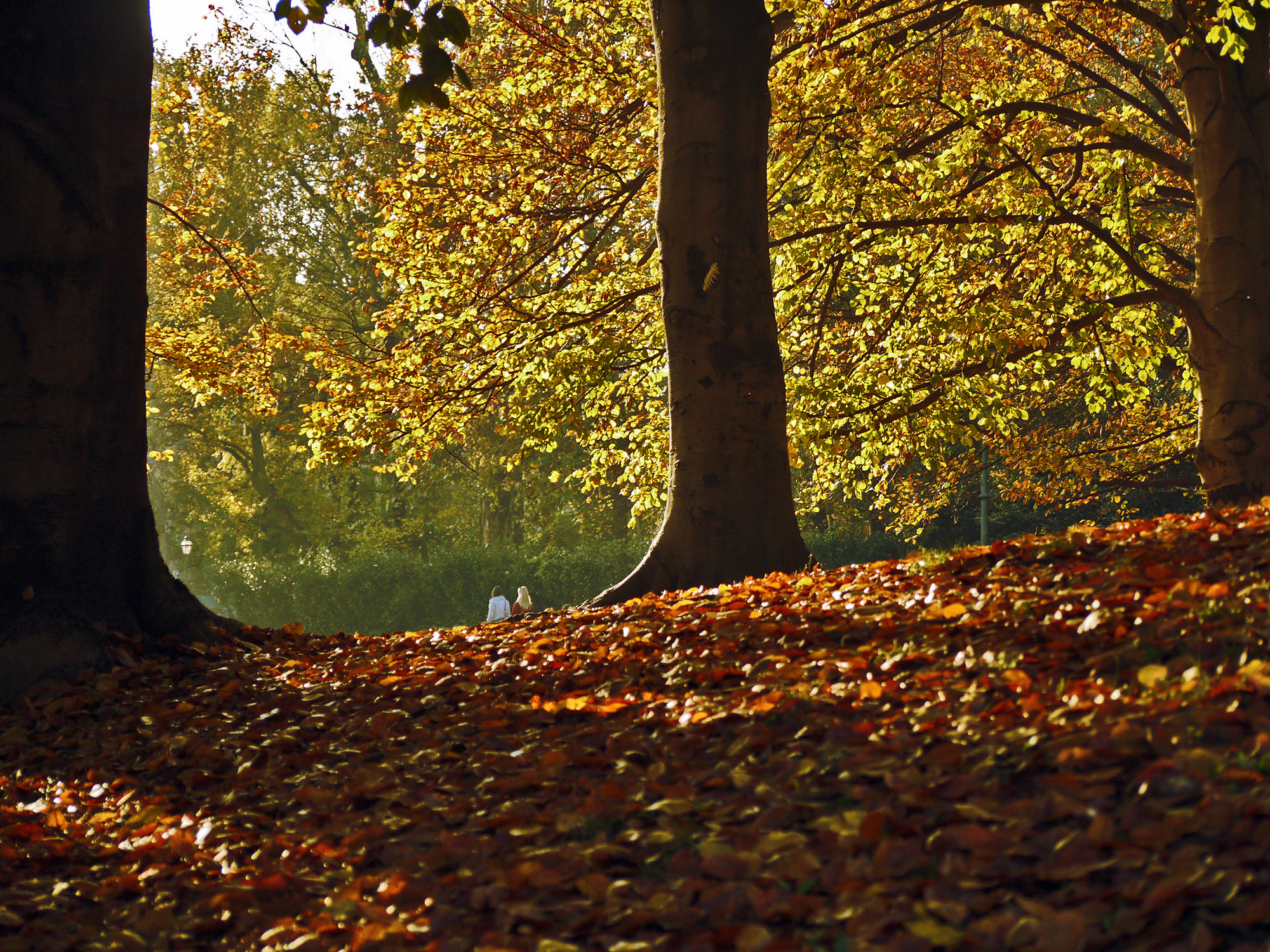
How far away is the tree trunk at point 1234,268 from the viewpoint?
31.6ft

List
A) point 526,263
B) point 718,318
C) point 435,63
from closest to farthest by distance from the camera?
point 435,63 < point 718,318 < point 526,263

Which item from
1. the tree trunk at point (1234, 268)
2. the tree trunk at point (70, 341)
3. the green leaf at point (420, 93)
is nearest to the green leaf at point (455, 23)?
the green leaf at point (420, 93)

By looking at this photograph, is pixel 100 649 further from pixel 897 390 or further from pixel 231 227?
pixel 231 227

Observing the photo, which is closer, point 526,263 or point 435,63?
point 435,63

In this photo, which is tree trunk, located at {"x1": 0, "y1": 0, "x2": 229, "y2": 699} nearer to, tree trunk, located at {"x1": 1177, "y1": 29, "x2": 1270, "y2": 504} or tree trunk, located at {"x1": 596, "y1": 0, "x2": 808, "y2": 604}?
tree trunk, located at {"x1": 596, "y1": 0, "x2": 808, "y2": 604}

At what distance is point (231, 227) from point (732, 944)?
112 feet

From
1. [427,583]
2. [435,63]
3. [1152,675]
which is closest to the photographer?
[1152,675]

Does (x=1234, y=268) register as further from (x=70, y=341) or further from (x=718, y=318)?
(x=70, y=341)

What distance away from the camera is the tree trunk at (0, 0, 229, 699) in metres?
Result: 6.30

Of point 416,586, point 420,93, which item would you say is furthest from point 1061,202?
→ point 416,586

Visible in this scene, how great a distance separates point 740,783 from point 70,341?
5.18 meters

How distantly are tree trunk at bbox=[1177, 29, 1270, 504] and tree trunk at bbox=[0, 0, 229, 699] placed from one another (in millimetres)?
8953

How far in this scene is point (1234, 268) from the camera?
9719 millimetres

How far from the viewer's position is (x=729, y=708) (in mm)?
3949
